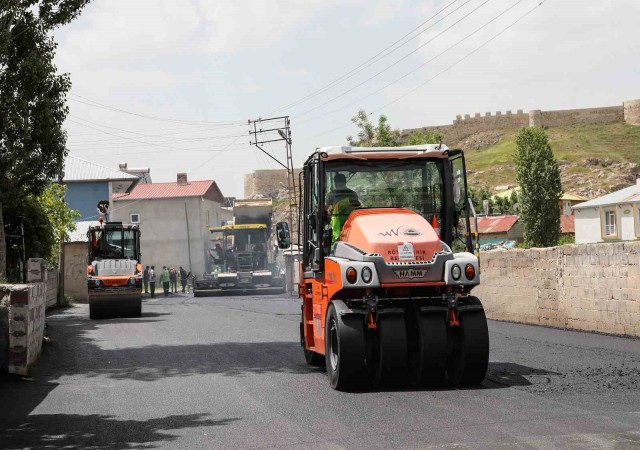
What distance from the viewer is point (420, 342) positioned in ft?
37.2

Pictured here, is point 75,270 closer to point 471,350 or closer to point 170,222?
point 471,350

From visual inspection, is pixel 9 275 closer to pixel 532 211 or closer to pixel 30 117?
pixel 30 117

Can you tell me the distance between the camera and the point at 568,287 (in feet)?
65.9

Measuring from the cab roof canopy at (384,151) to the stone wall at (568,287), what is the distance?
6145 millimetres

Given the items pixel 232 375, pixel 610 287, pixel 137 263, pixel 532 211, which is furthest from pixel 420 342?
pixel 532 211

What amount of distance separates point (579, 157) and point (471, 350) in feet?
468

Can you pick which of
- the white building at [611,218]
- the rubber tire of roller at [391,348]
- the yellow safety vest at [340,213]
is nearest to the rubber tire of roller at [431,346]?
the rubber tire of roller at [391,348]

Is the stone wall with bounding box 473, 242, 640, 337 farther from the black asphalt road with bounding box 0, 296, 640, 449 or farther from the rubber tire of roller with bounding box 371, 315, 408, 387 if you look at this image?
the rubber tire of roller with bounding box 371, 315, 408, 387

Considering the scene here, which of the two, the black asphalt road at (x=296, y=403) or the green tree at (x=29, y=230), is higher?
the green tree at (x=29, y=230)

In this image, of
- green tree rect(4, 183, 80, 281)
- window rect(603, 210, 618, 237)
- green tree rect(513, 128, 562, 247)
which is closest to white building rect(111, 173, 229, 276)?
green tree rect(513, 128, 562, 247)

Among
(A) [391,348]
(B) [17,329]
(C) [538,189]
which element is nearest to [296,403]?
Answer: (A) [391,348]

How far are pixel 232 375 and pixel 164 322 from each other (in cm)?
1306

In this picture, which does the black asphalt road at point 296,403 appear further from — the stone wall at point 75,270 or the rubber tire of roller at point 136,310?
the stone wall at point 75,270

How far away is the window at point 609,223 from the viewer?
75875mm
